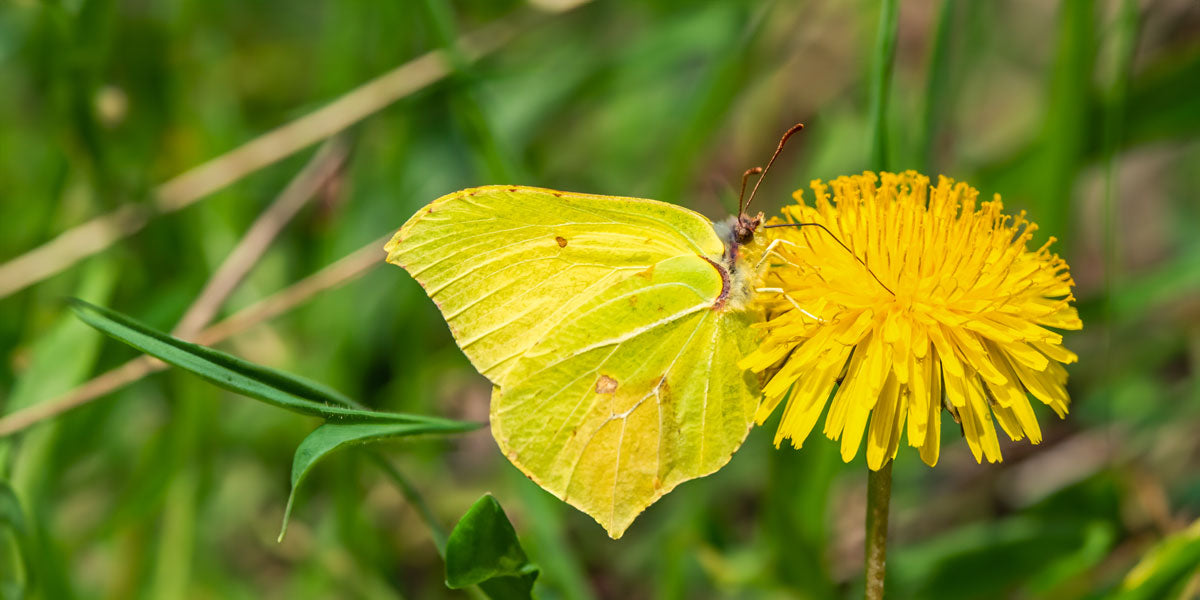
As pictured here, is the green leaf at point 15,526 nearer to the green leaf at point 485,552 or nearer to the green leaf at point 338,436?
the green leaf at point 338,436

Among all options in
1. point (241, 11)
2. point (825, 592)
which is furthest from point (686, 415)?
point (241, 11)

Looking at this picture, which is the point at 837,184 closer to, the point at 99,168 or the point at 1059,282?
the point at 1059,282

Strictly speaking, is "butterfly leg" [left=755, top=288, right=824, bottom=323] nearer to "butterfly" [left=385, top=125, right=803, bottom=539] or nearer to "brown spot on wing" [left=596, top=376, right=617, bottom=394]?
"butterfly" [left=385, top=125, right=803, bottom=539]

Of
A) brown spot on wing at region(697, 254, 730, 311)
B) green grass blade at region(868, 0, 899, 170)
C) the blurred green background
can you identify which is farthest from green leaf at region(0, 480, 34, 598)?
green grass blade at region(868, 0, 899, 170)

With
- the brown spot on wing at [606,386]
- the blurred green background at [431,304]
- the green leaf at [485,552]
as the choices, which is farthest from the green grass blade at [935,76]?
the green leaf at [485,552]

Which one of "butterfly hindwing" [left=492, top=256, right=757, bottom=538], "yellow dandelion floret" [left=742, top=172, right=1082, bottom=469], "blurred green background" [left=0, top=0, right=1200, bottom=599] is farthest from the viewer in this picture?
"blurred green background" [left=0, top=0, right=1200, bottom=599]

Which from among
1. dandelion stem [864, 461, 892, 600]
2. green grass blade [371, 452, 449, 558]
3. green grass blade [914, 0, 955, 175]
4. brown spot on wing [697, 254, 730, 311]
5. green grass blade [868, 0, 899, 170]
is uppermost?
green grass blade [914, 0, 955, 175]

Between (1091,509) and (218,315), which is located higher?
(218,315)
